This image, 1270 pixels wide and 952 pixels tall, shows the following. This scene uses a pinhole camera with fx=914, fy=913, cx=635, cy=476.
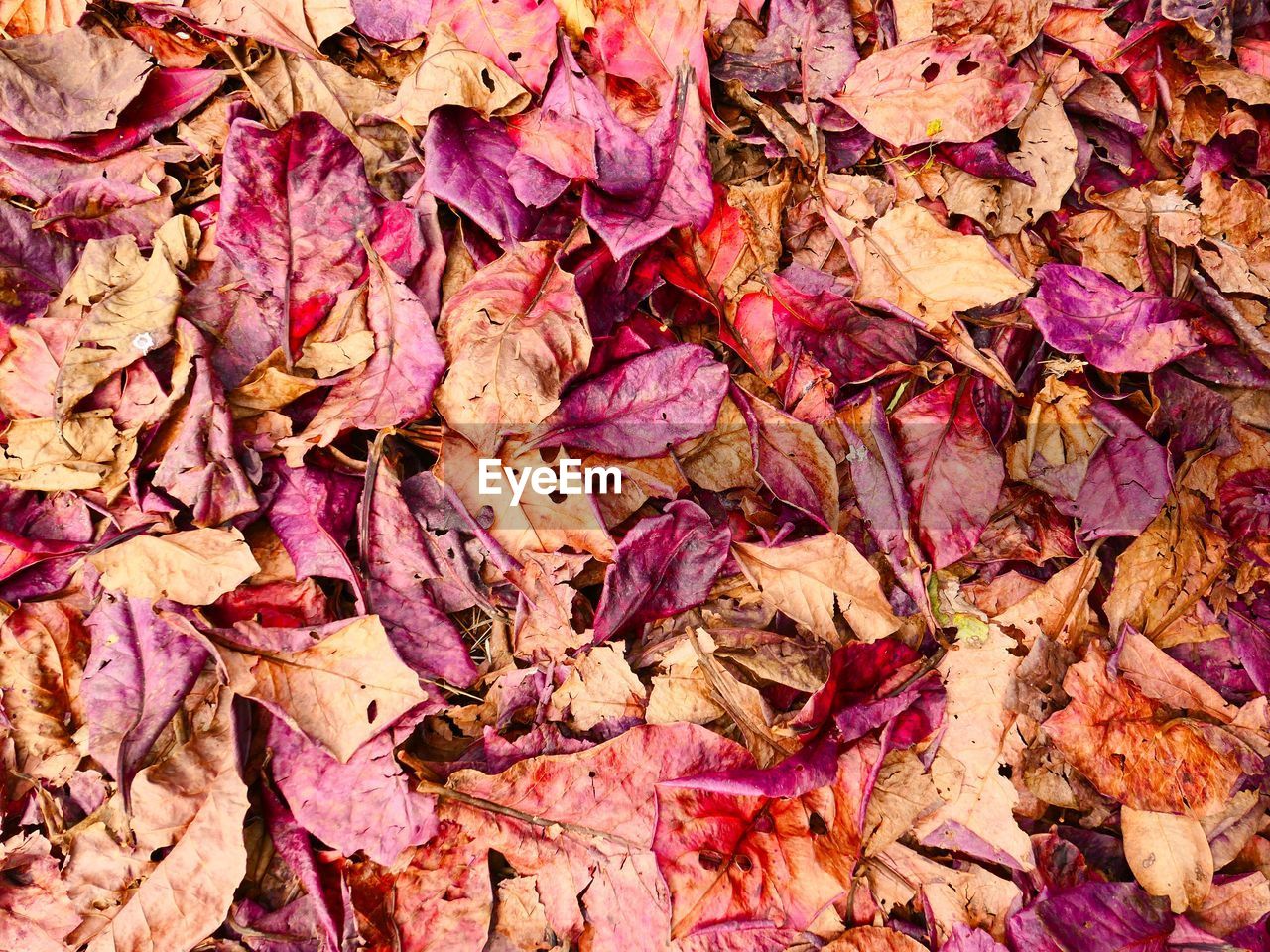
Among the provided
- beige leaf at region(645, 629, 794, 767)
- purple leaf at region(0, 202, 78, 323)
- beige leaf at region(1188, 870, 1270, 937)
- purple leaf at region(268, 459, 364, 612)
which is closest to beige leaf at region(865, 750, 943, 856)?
beige leaf at region(645, 629, 794, 767)

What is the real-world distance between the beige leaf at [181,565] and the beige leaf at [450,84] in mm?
620

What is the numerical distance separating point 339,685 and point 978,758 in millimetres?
870

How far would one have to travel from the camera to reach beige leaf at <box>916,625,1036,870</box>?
1241 millimetres

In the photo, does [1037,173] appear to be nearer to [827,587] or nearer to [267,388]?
[827,587]

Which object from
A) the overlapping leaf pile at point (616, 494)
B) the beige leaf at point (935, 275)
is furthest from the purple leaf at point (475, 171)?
the beige leaf at point (935, 275)

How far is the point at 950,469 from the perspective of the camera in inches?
50.2

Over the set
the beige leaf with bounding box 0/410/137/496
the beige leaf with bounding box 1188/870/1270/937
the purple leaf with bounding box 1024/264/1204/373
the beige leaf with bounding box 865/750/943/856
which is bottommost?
the beige leaf with bounding box 1188/870/1270/937

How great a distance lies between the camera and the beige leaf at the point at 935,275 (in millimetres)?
1256

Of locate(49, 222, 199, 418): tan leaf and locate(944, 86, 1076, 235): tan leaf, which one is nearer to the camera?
locate(49, 222, 199, 418): tan leaf

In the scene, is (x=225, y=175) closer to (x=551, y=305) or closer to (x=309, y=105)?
(x=309, y=105)

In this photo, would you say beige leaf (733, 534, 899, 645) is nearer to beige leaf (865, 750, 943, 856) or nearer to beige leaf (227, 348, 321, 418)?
beige leaf (865, 750, 943, 856)

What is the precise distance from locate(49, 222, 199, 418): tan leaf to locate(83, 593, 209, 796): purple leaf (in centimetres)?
29

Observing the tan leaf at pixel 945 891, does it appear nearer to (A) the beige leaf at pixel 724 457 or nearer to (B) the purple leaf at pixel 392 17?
(A) the beige leaf at pixel 724 457

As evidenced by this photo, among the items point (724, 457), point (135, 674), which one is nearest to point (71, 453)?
point (135, 674)
